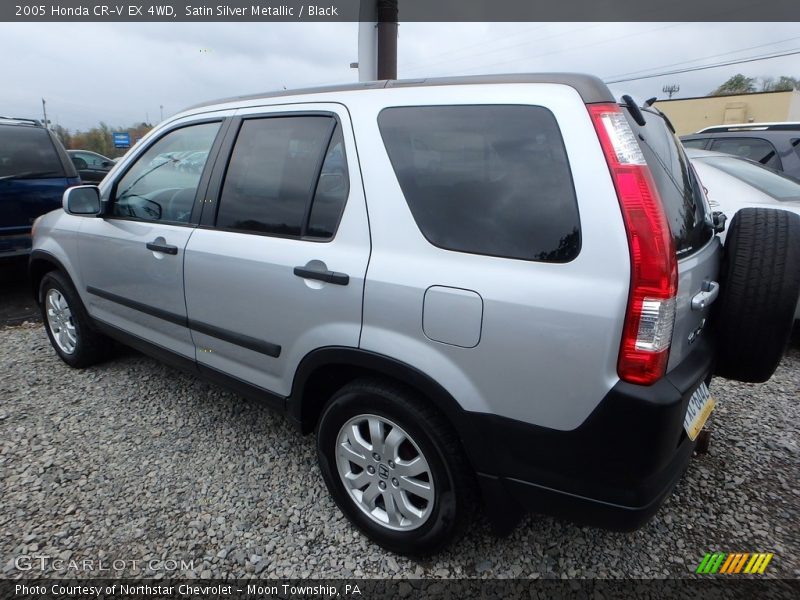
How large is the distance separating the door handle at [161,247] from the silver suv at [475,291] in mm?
50

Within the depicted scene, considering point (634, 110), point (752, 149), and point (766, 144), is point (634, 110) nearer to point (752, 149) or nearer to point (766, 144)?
point (766, 144)

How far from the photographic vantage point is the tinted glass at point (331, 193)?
1966 millimetres

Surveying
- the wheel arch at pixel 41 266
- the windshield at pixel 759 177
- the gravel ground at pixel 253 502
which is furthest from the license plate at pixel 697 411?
the wheel arch at pixel 41 266

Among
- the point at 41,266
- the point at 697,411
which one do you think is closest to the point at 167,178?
the point at 41,266

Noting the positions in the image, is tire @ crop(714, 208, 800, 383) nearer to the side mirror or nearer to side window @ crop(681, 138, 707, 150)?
the side mirror

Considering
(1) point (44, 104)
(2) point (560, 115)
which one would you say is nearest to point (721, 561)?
(2) point (560, 115)

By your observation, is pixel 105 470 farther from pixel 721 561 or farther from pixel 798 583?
pixel 798 583

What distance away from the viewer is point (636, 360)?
1.40 m

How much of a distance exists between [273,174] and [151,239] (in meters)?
0.93

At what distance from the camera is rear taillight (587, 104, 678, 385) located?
137 cm

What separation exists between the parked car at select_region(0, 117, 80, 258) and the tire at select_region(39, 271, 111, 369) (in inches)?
73.7

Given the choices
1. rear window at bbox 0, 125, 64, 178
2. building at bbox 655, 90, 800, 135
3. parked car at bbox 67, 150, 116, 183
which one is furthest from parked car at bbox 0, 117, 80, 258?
building at bbox 655, 90, 800, 135

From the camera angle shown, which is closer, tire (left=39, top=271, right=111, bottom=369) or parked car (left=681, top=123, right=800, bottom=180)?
tire (left=39, top=271, right=111, bottom=369)

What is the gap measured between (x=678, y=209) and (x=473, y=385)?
2.99 ft
